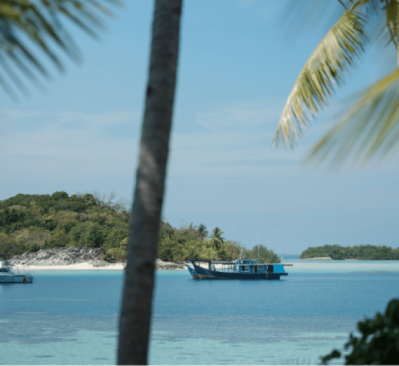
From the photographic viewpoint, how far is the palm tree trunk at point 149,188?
12.0 feet

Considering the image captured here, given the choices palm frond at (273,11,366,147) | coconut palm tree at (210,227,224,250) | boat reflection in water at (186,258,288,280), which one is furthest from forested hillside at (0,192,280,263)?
palm frond at (273,11,366,147)

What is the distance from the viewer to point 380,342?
331cm

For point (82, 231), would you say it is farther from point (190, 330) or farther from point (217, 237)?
point (190, 330)

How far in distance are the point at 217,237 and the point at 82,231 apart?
33.0 metres

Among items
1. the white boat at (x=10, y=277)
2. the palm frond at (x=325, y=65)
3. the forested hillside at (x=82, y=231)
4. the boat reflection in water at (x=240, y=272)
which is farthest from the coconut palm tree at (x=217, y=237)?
the palm frond at (x=325, y=65)

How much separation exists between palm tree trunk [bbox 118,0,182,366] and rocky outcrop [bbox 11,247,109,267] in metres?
108

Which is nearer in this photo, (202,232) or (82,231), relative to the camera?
(82,231)

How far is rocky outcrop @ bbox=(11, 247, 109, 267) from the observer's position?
107 metres

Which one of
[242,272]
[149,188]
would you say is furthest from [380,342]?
[242,272]

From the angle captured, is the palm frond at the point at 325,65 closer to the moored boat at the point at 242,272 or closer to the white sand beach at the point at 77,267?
the moored boat at the point at 242,272

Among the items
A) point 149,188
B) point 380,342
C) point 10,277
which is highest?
point 149,188

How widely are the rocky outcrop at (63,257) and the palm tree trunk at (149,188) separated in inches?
4258

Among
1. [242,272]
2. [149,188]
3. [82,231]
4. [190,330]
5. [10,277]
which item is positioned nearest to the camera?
[149,188]

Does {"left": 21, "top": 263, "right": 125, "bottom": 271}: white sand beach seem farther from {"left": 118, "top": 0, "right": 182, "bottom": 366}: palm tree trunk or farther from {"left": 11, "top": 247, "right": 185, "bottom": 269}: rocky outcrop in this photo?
{"left": 118, "top": 0, "right": 182, "bottom": 366}: palm tree trunk
